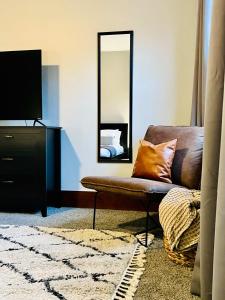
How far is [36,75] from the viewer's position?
3240mm

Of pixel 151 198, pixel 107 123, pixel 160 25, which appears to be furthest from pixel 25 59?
pixel 151 198

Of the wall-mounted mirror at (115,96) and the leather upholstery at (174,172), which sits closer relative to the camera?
the leather upholstery at (174,172)

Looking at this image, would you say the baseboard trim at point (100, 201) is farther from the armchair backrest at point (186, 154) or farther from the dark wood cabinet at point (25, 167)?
the armchair backrest at point (186, 154)

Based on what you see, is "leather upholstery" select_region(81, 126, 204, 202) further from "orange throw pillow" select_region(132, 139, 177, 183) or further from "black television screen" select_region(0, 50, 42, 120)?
"black television screen" select_region(0, 50, 42, 120)

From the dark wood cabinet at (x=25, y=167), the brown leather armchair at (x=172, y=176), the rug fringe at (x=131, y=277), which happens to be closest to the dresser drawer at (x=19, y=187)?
the dark wood cabinet at (x=25, y=167)

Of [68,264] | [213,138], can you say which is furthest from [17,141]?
[213,138]

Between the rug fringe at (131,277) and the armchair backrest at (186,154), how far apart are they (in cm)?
71

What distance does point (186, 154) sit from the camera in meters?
2.61

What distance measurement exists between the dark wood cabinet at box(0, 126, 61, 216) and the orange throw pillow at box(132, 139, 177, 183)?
91cm

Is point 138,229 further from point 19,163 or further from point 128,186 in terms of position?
point 19,163

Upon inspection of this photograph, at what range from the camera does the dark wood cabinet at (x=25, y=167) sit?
3.05 meters

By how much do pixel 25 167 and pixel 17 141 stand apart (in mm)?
252

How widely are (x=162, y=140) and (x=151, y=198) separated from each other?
0.73 meters

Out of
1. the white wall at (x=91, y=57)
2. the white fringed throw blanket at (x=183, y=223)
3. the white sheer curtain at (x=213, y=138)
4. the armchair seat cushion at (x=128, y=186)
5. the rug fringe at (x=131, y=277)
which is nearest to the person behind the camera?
the white sheer curtain at (x=213, y=138)
